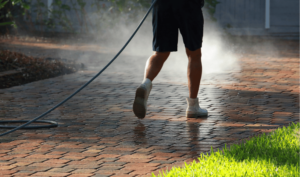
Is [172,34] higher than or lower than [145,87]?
higher

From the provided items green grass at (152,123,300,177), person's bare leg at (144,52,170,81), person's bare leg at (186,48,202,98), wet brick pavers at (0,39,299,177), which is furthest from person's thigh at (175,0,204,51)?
green grass at (152,123,300,177)

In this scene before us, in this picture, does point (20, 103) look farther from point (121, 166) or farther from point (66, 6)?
point (66, 6)

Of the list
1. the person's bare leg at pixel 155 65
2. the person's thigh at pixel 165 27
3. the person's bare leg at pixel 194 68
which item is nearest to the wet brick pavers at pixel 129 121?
the person's bare leg at pixel 194 68

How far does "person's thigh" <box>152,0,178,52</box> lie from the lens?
455cm

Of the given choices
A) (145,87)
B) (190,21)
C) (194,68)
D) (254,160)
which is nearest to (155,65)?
(145,87)

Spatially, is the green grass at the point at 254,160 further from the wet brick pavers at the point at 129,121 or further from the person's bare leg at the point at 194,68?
the person's bare leg at the point at 194,68

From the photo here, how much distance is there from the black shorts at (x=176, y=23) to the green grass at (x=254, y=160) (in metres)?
1.21

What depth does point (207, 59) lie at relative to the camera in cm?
935

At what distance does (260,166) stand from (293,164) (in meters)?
0.23

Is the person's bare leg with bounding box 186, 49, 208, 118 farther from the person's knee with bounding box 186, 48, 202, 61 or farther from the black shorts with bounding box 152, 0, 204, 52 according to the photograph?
the black shorts with bounding box 152, 0, 204, 52

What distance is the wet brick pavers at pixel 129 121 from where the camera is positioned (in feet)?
10.9

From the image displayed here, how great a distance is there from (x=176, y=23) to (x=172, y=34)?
11 cm

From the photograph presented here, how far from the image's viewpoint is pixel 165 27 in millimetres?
4570

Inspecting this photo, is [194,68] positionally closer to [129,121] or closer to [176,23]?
[176,23]
